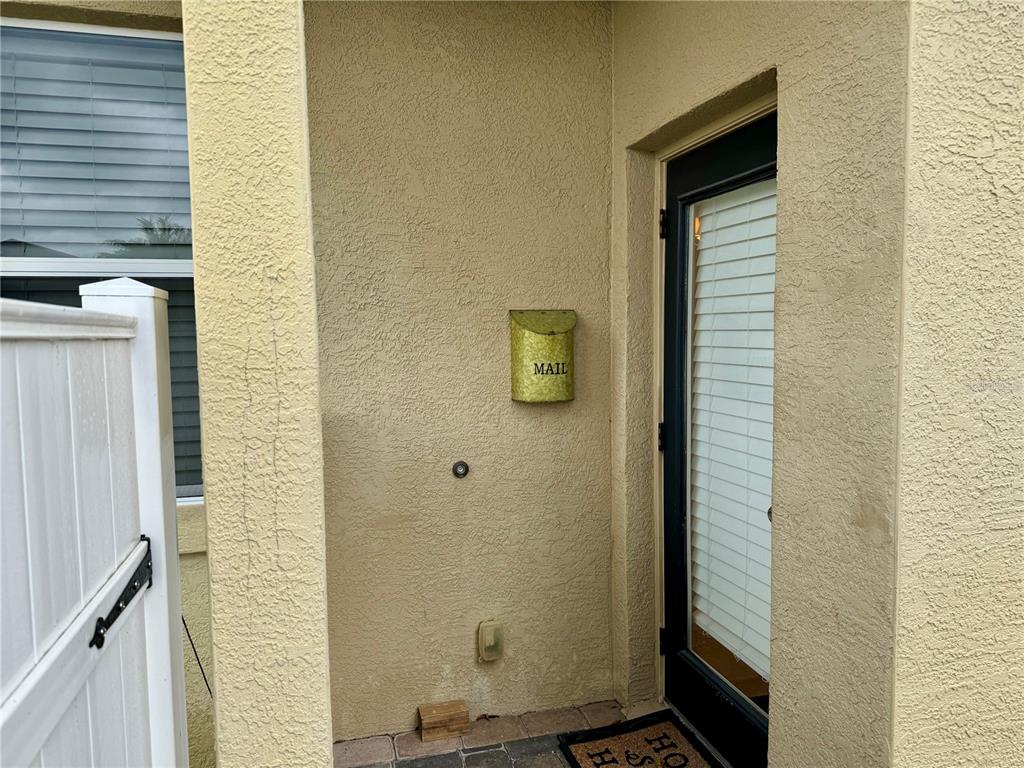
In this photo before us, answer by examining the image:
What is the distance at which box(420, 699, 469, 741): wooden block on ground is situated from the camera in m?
3.14

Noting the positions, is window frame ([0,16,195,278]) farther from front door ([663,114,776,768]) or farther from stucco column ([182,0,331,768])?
front door ([663,114,776,768])

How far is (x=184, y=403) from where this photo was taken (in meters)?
2.71

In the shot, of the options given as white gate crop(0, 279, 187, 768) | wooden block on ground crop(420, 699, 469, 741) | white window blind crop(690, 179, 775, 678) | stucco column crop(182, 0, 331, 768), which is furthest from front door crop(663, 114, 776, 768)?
white gate crop(0, 279, 187, 768)

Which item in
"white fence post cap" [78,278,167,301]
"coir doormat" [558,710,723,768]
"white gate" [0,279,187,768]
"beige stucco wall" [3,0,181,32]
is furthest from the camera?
"coir doormat" [558,710,723,768]

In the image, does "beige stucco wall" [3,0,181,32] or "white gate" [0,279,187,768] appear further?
"beige stucco wall" [3,0,181,32]

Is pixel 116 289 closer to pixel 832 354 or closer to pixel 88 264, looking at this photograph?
pixel 88 264

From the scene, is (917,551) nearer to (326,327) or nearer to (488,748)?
(488,748)

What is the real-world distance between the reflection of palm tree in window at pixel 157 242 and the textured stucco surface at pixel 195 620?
0.99m

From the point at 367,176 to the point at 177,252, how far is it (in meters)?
0.85

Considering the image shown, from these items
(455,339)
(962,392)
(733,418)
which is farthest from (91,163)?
(962,392)

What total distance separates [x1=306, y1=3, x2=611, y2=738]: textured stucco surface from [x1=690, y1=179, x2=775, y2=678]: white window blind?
1.73 feet

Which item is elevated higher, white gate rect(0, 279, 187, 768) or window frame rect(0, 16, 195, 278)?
window frame rect(0, 16, 195, 278)

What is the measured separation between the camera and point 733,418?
2805 mm

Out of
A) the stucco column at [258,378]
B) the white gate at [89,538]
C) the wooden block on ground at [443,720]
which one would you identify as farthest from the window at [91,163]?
the wooden block on ground at [443,720]
